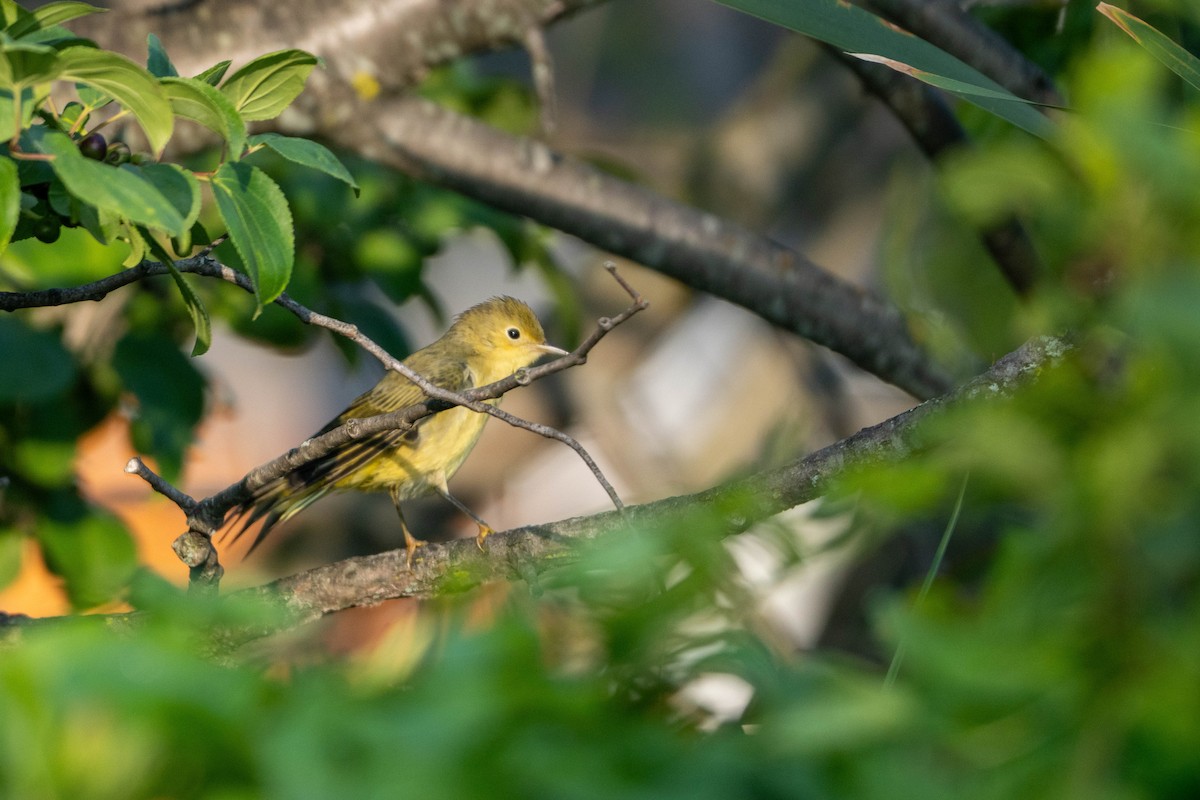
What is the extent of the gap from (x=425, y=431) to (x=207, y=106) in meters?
2.43

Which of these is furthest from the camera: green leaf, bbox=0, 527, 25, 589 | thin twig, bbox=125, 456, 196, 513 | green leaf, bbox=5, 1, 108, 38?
green leaf, bbox=0, 527, 25, 589

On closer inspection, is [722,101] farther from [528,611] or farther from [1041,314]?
[528,611]

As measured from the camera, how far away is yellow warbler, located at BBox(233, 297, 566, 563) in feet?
9.57

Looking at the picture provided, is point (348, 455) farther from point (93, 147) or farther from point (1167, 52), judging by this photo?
point (1167, 52)

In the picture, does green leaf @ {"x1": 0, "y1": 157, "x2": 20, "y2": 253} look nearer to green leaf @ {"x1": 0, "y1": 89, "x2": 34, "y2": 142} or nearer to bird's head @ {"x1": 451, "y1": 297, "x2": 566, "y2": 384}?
green leaf @ {"x1": 0, "y1": 89, "x2": 34, "y2": 142}

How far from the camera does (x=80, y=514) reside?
2.58 metres

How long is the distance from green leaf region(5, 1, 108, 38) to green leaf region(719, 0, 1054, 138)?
67cm

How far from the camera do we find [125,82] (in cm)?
100

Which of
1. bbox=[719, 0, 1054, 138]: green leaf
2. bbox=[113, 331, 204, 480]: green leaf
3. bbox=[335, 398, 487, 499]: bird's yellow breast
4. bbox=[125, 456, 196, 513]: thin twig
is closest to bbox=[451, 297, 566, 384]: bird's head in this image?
bbox=[335, 398, 487, 499]: bird's yellow breast

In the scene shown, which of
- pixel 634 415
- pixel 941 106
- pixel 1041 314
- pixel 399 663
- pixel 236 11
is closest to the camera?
pixel 399 663

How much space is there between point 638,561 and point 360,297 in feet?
7.81

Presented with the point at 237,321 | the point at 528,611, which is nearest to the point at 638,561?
the point at 528,611

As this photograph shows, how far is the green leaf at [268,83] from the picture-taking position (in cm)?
119

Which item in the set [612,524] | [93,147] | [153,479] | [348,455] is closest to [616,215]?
[348,455]
